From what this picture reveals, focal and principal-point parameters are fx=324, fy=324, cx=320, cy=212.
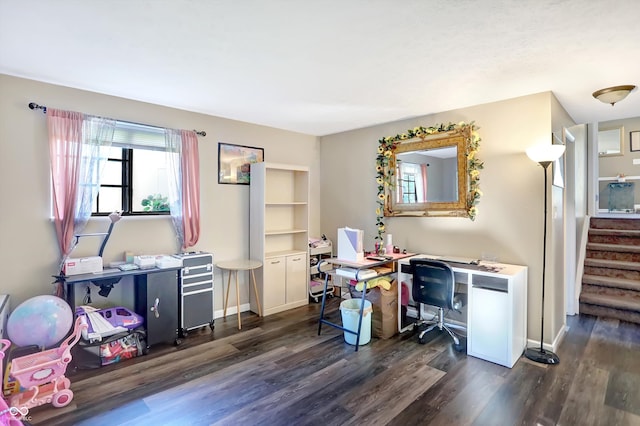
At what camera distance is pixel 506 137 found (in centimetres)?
345

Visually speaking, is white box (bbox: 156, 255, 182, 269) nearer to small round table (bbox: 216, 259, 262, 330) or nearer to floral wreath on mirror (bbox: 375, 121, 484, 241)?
small round table (bbox: 216, 259, 262, 330)

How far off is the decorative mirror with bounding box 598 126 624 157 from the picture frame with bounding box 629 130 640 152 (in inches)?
5.2

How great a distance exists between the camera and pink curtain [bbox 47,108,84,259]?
2963 millimetres

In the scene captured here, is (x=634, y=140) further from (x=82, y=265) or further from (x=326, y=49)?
(x=82, y=265)

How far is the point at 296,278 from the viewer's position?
4586mm

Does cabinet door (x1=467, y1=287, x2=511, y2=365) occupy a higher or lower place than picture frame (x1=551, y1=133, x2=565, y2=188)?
lower

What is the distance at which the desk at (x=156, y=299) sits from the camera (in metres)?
3.22

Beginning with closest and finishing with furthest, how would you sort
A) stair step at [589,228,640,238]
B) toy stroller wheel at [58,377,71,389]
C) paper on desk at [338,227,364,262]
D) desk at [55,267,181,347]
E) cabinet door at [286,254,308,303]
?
toy stroller wheel at [58,377,71,389], desk at [55,267,181,347], paper on desk at [338,227,364,262], cabinet door at [286,254,308,303], stair step at [589,228,640,238]

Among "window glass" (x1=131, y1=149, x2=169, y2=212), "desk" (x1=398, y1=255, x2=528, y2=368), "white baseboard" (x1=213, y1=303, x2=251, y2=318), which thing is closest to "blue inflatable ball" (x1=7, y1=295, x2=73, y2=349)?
"window glass" (x1=131, y1=149, x2=169, y2=212)

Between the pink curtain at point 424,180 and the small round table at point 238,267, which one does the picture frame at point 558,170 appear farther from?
the small round table at point 238,267

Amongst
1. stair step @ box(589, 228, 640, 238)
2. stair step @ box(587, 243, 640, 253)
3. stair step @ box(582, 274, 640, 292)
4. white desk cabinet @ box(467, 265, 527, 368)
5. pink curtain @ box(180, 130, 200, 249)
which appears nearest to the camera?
white desk cabinet @ box(467, 265, 527, 368)

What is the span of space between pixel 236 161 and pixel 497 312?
3476mm

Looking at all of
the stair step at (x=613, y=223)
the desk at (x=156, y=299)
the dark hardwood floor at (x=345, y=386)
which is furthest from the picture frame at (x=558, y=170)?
the desk at (x=156, y=299)

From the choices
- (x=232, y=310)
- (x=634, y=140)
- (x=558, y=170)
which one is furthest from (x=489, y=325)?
(x=634, y=140)
